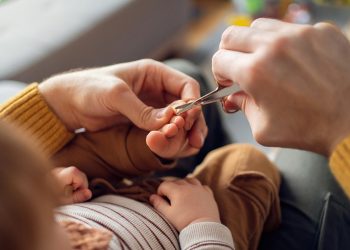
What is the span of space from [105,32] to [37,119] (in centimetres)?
76

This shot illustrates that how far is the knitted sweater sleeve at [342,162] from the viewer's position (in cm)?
49

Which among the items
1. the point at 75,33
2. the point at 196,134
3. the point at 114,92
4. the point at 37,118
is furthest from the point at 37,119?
the point at 75,33

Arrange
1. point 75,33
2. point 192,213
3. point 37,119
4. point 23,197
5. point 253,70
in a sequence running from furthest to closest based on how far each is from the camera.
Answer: point 75,33, point 37,119, point 192,213, point 253,70, point 23,197

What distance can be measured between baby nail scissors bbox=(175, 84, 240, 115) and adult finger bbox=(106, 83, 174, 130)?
0.02m

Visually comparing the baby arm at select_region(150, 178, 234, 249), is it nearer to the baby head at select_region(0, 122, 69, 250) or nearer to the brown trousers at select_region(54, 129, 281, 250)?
the brown trousers at select_region(54, 129, 281, 250)

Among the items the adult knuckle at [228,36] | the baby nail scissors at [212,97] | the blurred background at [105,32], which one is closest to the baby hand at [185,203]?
the baby nail scissors at [212,97]

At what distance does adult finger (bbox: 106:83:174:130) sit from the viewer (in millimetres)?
626

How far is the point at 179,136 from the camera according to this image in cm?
A: 63

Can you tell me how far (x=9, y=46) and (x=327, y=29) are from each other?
912mm

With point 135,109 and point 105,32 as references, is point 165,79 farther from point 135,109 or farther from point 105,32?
point 105,32

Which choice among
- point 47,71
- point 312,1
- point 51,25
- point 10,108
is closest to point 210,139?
point 10,108

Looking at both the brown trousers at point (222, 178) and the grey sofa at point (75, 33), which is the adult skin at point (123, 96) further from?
the grey sofa at point (75, 33)

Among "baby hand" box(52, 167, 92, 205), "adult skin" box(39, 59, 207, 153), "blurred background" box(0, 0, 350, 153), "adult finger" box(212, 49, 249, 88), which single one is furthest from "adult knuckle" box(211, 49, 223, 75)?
"blurred background" box(0, 0, 350, 153)

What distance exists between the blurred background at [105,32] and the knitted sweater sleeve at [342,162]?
746 mm
